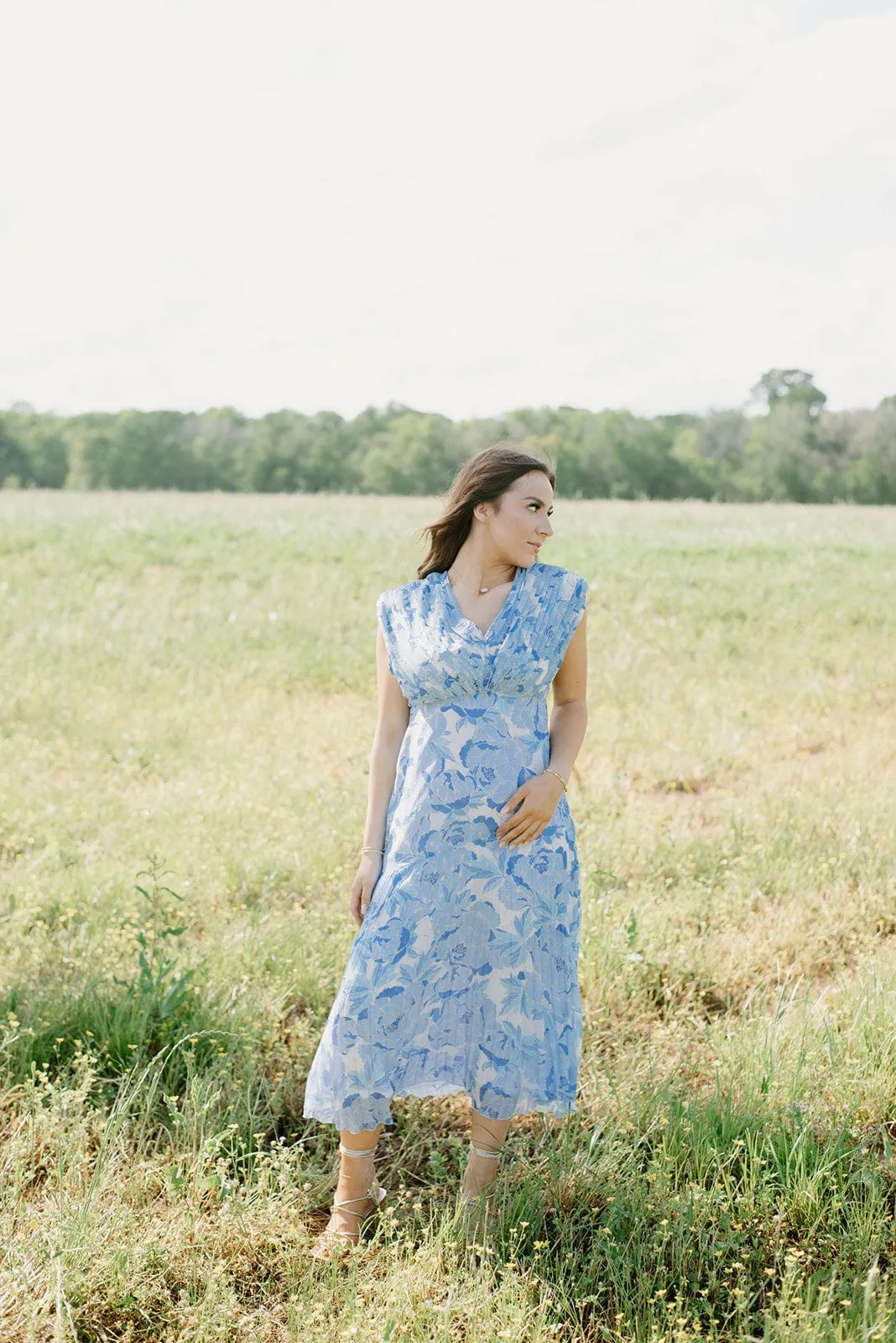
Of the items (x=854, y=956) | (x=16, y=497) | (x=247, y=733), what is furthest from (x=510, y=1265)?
(x=16, y=497)

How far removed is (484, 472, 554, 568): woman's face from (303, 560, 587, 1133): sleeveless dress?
0.51 ft

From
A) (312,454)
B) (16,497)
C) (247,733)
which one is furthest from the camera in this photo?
(312,454)

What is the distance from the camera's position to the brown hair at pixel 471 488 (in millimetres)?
3264

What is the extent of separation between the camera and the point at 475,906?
123 inches

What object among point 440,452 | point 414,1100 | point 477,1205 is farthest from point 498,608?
point 440,452

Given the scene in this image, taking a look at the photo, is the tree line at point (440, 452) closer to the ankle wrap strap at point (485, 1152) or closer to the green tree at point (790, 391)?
the green tree at point (790, 391)

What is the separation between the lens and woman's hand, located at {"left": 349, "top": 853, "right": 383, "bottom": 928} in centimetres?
327

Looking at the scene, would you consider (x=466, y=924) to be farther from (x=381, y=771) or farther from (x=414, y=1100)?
(x=414, y=1100)

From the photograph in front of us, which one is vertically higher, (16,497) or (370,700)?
(16,497)

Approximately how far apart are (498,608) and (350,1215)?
1.75 m

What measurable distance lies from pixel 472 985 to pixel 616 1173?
0.74 meters

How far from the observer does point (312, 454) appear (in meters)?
58.2

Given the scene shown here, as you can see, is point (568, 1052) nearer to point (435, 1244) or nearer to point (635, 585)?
point (435, 1244)

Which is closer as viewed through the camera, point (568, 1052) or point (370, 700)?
point (568, 1052)
